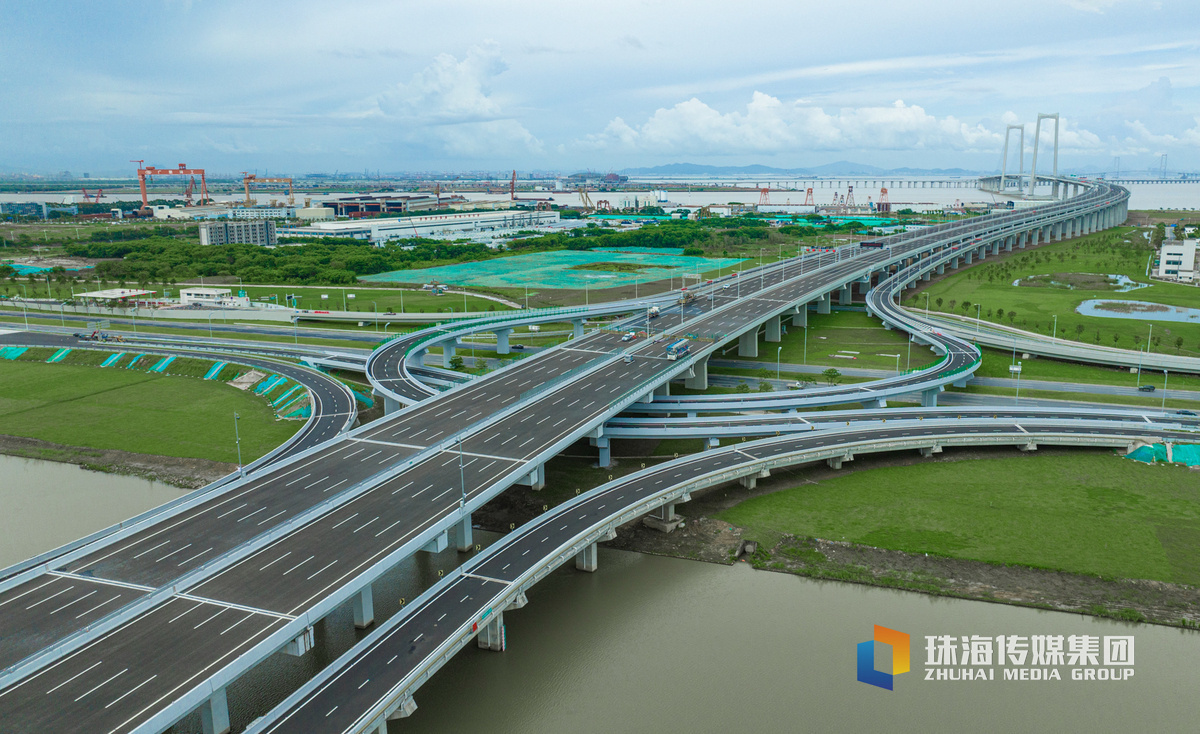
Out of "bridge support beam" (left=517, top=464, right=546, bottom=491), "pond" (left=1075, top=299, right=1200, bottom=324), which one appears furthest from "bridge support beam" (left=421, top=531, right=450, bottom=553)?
"pond" (left=1075, top=299, right=1200, bottom=324)

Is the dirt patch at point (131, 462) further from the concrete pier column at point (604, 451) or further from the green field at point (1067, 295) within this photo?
the green field at point (1067, 295)

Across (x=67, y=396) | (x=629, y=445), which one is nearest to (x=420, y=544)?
(x=629, y=445)

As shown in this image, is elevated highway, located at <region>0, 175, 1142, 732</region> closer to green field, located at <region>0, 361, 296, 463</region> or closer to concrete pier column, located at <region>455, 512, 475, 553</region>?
concrete pier column, located at <region>455, 512, 475, 553</region>

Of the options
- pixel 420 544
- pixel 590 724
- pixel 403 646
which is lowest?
pixel 590 724

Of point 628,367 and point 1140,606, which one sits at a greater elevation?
point 628,367

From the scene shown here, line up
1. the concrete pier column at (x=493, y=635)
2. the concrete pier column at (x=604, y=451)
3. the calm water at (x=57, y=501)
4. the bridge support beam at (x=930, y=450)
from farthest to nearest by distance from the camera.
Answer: the bridge support beam at (x=930, y=450)
the concrete pier column at (x=604, y=451)
the calm water at (x=57, y=501)
the concrete pier column at (x=493, y=635)

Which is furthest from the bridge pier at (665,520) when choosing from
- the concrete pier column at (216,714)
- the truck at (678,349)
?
the concrete pier column at (216,714)

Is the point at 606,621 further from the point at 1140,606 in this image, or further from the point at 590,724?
the point at 1140,606

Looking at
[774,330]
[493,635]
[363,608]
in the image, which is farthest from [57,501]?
[774,330]
